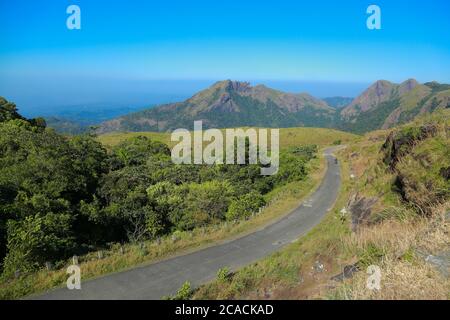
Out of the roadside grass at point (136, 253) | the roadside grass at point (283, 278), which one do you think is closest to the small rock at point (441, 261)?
the roadside grass at point (283, 278)

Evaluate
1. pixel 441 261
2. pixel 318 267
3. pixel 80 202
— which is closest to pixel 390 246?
pixel 441 261

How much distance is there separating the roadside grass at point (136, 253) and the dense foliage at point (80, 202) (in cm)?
102

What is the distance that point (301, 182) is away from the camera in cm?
3975

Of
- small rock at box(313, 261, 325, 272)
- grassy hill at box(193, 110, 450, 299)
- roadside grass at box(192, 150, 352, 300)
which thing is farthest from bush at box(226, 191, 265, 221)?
small rock at box(313, 261, 325, 272)

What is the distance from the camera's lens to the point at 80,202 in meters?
22.3

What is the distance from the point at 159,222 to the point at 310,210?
1288 cm

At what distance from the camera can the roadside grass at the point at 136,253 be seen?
13031 millimetres

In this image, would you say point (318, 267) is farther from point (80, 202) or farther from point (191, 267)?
point (80, 202)

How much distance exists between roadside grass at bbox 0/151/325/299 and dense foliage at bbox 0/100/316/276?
3.36ft

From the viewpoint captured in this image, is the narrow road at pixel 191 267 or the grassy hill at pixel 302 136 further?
the grassy hill at pixel 302 136

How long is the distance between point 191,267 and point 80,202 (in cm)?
1070

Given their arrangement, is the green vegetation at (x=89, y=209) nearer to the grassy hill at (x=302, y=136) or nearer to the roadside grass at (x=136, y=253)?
the roadside grass at (x=136, y=253)

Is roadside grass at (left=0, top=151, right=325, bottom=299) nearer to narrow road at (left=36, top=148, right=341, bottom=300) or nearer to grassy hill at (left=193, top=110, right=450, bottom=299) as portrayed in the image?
narrow road at (left=36, top=148, right=341, bottom=300)

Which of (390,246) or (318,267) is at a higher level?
(390,246)
